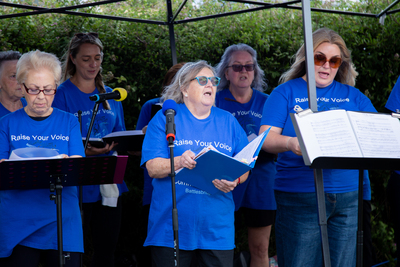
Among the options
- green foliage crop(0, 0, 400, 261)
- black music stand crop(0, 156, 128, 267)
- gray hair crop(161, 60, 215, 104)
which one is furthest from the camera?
green foliage crop(0, 0, 400, 261)

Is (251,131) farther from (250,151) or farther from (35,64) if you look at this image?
(35,64)

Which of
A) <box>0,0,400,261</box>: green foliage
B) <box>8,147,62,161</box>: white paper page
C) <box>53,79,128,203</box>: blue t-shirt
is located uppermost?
<box>0,0,400,261</box>: green foliage

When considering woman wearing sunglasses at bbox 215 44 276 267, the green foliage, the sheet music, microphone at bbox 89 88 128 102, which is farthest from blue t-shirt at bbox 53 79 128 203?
the sheet music

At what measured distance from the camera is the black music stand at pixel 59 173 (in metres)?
2.53

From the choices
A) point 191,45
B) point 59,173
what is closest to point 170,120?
point 59,173

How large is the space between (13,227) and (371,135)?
7.31 ft

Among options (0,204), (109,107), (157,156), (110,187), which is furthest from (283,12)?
(0,204)

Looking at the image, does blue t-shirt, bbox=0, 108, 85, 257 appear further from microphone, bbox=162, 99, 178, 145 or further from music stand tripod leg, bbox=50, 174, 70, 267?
microphone, bbox=162, 99, 178, 145

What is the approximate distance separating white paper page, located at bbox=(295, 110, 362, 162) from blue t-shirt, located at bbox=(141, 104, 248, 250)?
697mm

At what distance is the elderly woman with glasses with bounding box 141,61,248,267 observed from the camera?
276cm

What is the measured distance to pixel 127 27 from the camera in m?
5.96

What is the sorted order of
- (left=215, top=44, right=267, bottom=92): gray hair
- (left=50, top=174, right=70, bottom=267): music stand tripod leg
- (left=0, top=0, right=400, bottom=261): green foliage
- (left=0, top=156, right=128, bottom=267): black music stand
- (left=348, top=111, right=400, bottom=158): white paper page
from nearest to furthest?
1. (left=348, top=111, right=400, bottom=158): white paper page
2. (left=0, top=156, right=128, bottom=267): black music stand
3. (left=50, top=174, right=70, bottom=267): music stand tripod leg
4. (left=215, top=44, right=267, bottom=92): gray hair
5. (left=0, top=0, right=400, bottom=261): green foliage

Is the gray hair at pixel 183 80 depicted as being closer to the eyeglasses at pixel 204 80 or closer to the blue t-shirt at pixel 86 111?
the eyeglasses at pixel 204 80

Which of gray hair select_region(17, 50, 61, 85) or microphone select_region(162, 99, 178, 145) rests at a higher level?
gray hair select_region(17, 50, 61, 85)
